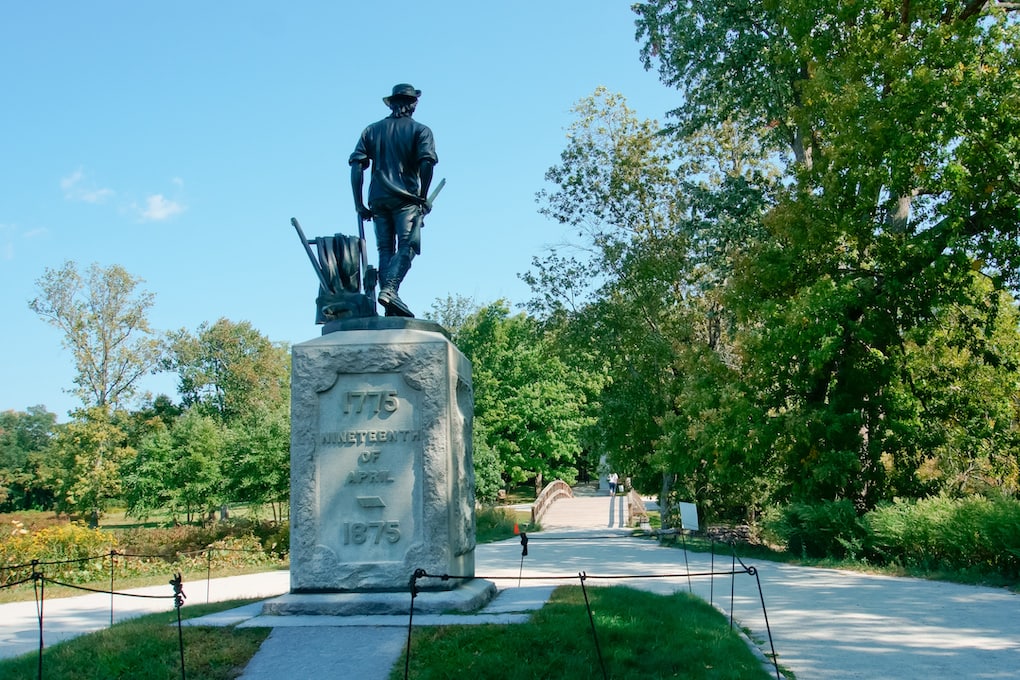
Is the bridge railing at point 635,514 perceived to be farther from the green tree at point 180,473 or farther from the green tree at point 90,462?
the green tree at point 90,462

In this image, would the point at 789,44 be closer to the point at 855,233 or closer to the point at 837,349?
A: the point at 855,233

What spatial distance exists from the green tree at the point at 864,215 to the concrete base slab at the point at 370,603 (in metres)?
11.2

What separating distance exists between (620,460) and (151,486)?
69.0ft

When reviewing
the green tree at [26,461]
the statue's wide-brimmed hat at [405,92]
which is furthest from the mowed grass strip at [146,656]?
the green tree at [26,461]

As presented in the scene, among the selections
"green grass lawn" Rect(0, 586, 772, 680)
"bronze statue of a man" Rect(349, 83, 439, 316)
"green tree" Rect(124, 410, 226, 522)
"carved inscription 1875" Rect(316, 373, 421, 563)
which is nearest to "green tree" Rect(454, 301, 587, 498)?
"green tree" Rect(124, 410, 226, 522)

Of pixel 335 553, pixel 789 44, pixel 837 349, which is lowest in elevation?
pixel 335 553

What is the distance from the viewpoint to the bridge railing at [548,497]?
3691 cm

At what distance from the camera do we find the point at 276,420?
29.3 meters

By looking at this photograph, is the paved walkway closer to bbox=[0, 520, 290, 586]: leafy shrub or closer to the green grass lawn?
the green grass lawn

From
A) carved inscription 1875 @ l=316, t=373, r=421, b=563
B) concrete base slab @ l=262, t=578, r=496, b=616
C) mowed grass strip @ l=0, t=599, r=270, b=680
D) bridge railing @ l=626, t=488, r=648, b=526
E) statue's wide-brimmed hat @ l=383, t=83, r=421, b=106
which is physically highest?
statue's wide-brimmed hat @ l=383, t=83, r=421, b=106

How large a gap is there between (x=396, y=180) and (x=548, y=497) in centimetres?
3375

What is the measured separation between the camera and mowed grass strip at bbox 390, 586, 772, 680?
610 cm

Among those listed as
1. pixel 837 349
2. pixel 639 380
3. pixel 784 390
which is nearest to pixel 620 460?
pixel 639 380

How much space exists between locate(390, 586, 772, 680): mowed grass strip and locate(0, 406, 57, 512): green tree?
4314cm
